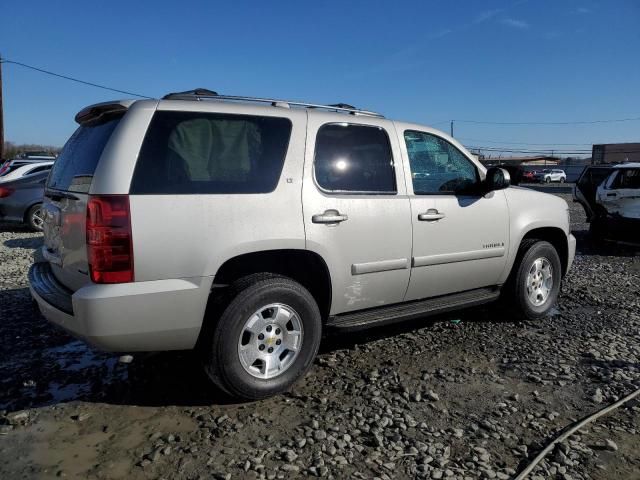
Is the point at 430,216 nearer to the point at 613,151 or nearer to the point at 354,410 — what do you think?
the point at 354,410

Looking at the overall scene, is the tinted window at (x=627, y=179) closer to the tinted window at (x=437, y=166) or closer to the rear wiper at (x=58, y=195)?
the tinted window at (x=437, y=166)

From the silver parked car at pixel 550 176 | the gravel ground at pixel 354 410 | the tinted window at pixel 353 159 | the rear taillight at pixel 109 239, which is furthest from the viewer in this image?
the silver parked car at pixel 550 176

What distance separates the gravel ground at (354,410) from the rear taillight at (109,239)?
95 centimetres

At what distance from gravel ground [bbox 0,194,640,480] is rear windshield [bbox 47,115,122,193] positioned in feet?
4.63

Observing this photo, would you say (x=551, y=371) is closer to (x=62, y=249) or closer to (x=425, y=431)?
(x=425, y=431)

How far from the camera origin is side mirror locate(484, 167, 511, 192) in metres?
4.47

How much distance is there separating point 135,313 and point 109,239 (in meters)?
0.44

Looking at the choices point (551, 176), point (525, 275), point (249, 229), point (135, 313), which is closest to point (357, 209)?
point (249, 229)

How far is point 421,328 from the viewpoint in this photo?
4.98 meters

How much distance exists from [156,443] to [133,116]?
1.89m

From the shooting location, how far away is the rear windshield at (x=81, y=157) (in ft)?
10.4

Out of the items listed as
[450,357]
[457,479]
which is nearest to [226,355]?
[457,479]

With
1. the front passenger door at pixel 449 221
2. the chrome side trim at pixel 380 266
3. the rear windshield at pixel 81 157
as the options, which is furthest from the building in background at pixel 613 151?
the rear windshield at pixel 81 157

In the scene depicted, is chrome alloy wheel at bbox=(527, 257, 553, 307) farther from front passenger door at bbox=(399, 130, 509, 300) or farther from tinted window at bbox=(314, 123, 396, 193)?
tinted window at bbox=(314, 123, 396, 193)
